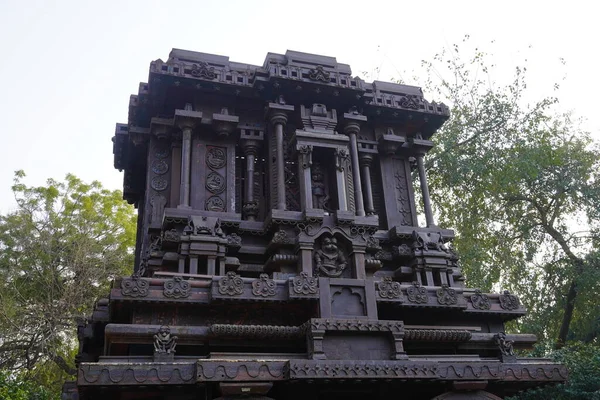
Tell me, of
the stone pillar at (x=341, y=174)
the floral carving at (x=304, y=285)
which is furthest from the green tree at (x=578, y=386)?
the floral carving at (x=304, y=285)

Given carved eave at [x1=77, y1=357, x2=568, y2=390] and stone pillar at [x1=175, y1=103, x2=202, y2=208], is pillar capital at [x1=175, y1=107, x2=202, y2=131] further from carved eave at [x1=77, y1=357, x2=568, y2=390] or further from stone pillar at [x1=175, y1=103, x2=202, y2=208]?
carved eave at [x1=77, y1=357, x2=568, y2=390]

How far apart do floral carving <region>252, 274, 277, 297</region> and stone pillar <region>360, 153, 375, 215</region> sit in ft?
15.8

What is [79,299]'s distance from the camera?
27578 millimetres

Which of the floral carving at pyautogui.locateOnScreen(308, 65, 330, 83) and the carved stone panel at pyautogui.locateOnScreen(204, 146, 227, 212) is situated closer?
the carved stone panel at pyautogui.locateOnScreen(204, 146, 227, 212)

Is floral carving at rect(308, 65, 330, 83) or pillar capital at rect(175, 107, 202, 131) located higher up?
floral carving at rect(308, 65, 330, 83)

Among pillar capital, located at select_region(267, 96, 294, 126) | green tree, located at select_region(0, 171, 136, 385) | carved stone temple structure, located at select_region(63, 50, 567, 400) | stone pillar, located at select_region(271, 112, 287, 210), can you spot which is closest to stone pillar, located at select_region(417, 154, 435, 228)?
carved stone temple structure, located at select_region(63, 50, 567, 400)

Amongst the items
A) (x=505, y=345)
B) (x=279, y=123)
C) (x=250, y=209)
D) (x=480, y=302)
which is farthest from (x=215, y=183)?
Answer: (x=505, y=345)

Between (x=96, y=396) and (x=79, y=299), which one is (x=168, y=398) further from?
(x=79, y=299)

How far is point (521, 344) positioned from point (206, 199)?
772cm

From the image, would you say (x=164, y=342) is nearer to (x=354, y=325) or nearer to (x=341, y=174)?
(x=354, y=325)

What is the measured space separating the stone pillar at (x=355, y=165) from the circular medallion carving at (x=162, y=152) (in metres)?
4.78

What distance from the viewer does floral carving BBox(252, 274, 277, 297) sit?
36.5 ft

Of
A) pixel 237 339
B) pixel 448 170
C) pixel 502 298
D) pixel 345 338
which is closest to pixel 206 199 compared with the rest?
pixel 237 339

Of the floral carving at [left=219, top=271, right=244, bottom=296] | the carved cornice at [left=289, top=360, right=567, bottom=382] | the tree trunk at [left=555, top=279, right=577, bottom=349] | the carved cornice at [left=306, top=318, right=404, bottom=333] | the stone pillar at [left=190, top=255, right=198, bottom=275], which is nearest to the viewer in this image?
the carved cornice at [left=289, top=360, right=567, bottom=382]
